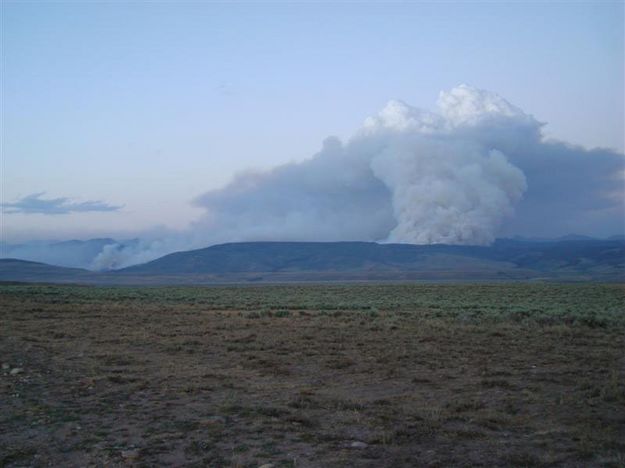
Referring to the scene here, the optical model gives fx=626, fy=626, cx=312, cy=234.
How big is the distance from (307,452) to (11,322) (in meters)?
21.1

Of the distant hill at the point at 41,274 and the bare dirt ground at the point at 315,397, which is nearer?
the bare dirt ground at the point at 315,397

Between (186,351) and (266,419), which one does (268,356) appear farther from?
(266,419)

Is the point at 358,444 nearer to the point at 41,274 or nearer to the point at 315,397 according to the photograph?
the point at 315,397

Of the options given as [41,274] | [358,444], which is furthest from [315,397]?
[41,274]

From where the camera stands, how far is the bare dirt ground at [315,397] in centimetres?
803

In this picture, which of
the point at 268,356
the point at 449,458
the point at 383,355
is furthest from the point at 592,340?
the point at 449,458

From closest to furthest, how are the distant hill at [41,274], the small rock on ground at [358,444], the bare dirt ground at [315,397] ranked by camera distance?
the bare dirt ground at [315,397]
the small rock on ground at [358,444]
the distant hill at [41,274]

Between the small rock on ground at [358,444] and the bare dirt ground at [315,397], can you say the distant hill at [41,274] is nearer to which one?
the bare dirt ground at [315,397]

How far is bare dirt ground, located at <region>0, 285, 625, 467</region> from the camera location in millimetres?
8031

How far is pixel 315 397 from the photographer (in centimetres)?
1149

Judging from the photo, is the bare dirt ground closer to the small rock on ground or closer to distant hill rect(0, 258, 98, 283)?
the small rock on ground

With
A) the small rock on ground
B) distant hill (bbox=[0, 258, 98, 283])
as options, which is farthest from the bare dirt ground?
distant hill (bbox=[0, 258, 98, 283])

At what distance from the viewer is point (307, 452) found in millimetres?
8008

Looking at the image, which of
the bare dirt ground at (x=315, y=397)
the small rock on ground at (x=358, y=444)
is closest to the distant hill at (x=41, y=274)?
the bare dirt ground at (x=315, y=397)
